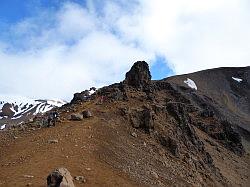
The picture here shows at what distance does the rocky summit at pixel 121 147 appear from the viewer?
31672 millimetres

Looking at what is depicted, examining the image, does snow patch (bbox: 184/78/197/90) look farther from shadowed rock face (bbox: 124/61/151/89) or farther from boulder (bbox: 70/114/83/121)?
boulder (bbox: 70/114/83/121)

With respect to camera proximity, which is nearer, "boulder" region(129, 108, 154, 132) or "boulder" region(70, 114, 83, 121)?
"boulder" region(70, 114, 83, 121)

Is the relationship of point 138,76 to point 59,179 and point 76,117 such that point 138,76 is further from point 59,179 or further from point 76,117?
point 59,179

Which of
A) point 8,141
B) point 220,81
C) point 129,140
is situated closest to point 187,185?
point 129,140

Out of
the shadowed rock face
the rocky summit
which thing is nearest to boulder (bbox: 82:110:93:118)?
the rocky summit

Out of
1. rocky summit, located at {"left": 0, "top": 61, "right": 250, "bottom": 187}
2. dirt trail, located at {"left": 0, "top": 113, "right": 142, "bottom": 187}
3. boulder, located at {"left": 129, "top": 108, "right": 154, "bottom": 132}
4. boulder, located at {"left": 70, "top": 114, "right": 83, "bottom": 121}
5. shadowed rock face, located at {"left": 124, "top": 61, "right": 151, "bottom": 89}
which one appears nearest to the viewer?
dirt trail, located at {"left": 0, "top": 113, "right": 142, "bottom": 187}

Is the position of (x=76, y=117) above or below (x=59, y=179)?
above

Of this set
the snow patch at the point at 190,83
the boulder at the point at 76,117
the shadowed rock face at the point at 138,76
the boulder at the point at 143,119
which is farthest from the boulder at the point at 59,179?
the snow patch at the point at 190,83

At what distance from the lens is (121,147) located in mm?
37375

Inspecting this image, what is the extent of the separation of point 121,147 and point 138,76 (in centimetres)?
1418

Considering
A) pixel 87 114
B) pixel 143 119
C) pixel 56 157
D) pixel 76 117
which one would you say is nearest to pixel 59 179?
pixel 56 157

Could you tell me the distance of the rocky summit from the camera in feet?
104

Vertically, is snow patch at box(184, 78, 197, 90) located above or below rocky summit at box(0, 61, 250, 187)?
above

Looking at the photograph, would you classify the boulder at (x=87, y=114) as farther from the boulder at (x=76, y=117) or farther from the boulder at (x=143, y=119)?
the boulder at (x=143, y=119)
